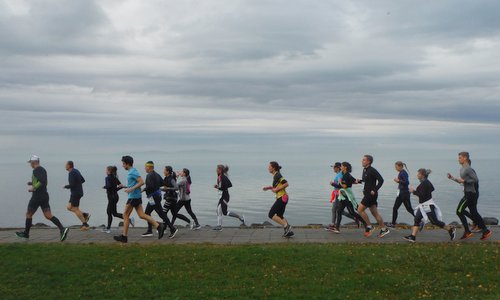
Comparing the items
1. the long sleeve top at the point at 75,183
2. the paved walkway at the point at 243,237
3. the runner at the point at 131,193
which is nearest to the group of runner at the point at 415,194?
the paved walkway at the point at 243,237

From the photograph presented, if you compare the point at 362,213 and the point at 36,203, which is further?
the point at 362,213

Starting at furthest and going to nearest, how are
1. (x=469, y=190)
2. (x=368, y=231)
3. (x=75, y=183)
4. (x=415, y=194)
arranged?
(x=75, y=183) → (x=368, y=231) → (x=415, y=194) → (x=469, y=190)

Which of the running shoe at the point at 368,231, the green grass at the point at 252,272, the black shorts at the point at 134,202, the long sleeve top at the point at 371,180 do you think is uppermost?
the long sleeve top at the point at 371,180

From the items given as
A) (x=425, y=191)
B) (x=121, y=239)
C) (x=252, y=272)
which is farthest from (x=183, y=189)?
(x=425, y=191)

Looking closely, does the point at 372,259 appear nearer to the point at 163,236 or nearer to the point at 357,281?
the point at 357,281

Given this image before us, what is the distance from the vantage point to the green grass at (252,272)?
31.4 ft

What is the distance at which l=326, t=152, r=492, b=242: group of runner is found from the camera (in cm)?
1361

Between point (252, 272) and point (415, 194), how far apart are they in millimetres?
5736

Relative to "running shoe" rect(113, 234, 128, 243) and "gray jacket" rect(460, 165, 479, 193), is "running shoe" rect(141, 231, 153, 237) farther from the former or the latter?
"gray jacket" rect(460, 165, 479, 193)

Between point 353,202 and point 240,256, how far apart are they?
202 inches

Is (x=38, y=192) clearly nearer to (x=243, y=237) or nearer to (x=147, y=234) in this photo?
(x=147, y=234)

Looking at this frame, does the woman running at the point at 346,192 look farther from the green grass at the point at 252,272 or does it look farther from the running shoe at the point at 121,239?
the running shoe at the point at 121,239

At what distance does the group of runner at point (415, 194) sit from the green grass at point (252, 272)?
1437 mm

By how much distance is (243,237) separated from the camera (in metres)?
14.9
